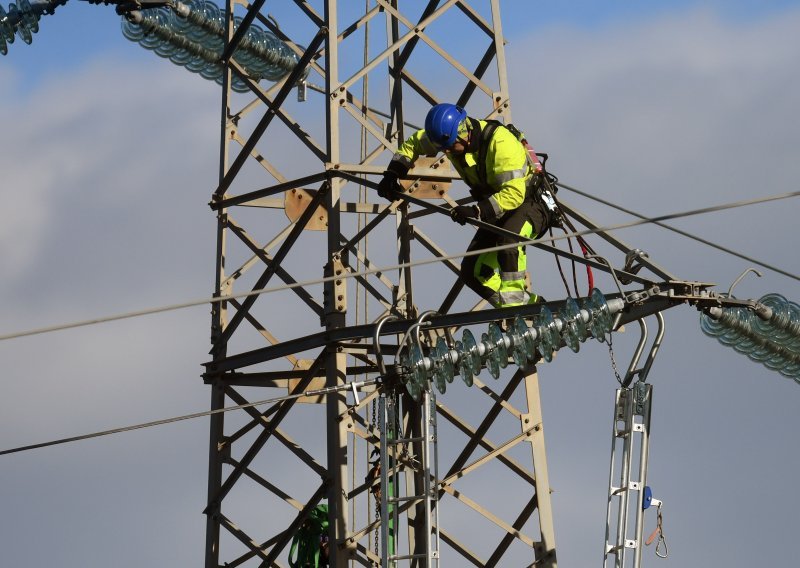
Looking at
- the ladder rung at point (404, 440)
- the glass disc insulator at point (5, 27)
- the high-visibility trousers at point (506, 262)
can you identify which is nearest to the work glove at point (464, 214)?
the high-visibility trousers at point (506, 262)

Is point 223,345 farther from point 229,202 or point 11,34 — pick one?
point 11,34

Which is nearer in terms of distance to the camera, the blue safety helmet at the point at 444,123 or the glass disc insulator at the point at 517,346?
the glass disc insulator at the point at 517,346

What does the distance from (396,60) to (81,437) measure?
5.05 metres

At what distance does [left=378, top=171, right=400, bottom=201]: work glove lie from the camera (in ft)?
57.0

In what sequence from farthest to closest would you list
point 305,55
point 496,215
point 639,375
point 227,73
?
point 227,73 → point 305,55 → point 496,215 → point 639,375

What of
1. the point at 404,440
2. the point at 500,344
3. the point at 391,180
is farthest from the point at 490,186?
the point at 404,440

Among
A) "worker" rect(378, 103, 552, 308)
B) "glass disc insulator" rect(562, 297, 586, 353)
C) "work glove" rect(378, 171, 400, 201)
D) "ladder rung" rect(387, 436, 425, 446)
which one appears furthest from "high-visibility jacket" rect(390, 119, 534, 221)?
"ladder rung" rect(387, 436, 425, 446)

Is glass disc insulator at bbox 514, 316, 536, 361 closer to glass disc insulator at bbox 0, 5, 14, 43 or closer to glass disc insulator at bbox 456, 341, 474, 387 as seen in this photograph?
glass disc insulator at bbox 456, 341, 474, 387

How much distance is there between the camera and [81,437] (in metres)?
16.0

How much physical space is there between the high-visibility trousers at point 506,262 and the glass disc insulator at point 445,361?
101 cm

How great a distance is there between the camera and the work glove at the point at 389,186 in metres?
17.4

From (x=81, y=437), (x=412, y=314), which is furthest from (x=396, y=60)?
(x=81, y=437)

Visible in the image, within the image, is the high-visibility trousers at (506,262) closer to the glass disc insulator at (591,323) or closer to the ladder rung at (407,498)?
the glass disc insulator at (591,323)

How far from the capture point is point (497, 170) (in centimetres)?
1695
